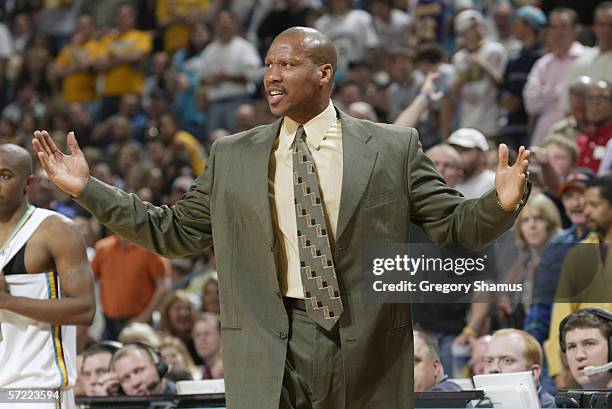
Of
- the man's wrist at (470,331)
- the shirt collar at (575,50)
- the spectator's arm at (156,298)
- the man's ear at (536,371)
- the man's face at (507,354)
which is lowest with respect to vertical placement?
the man's ear at (536,371)

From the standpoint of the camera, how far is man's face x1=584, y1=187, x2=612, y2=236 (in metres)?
6.93

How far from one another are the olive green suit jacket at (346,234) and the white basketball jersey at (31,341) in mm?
1187

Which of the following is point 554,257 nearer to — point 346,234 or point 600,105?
point 346,234

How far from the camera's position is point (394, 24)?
1414cm

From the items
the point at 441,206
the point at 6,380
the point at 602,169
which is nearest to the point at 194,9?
the point at 602,169

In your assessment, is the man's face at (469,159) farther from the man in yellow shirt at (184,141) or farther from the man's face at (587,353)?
the man in yellow shirt at (184,141)

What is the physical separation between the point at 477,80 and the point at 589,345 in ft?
21.5

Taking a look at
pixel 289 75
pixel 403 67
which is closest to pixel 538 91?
pixel 403 67

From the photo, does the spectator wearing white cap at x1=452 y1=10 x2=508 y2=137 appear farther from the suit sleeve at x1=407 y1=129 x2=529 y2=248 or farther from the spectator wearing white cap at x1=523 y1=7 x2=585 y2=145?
the suit sleeve at x1=407 y1=129 x2=529 y2=248

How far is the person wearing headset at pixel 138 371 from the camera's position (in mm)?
Result: 6879

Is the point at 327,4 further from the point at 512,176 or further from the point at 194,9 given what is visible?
the point at 512,176

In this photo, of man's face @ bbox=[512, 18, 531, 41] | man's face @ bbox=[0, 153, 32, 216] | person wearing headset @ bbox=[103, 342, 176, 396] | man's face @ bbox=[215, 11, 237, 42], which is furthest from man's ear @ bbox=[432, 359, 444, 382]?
man's face @ bbox=[215, 11, 237, 42]

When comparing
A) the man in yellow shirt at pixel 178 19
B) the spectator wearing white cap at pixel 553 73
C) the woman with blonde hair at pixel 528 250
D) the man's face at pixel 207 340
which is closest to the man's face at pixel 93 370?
the man's face at pixel 207 340

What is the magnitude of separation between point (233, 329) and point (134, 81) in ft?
37.2
